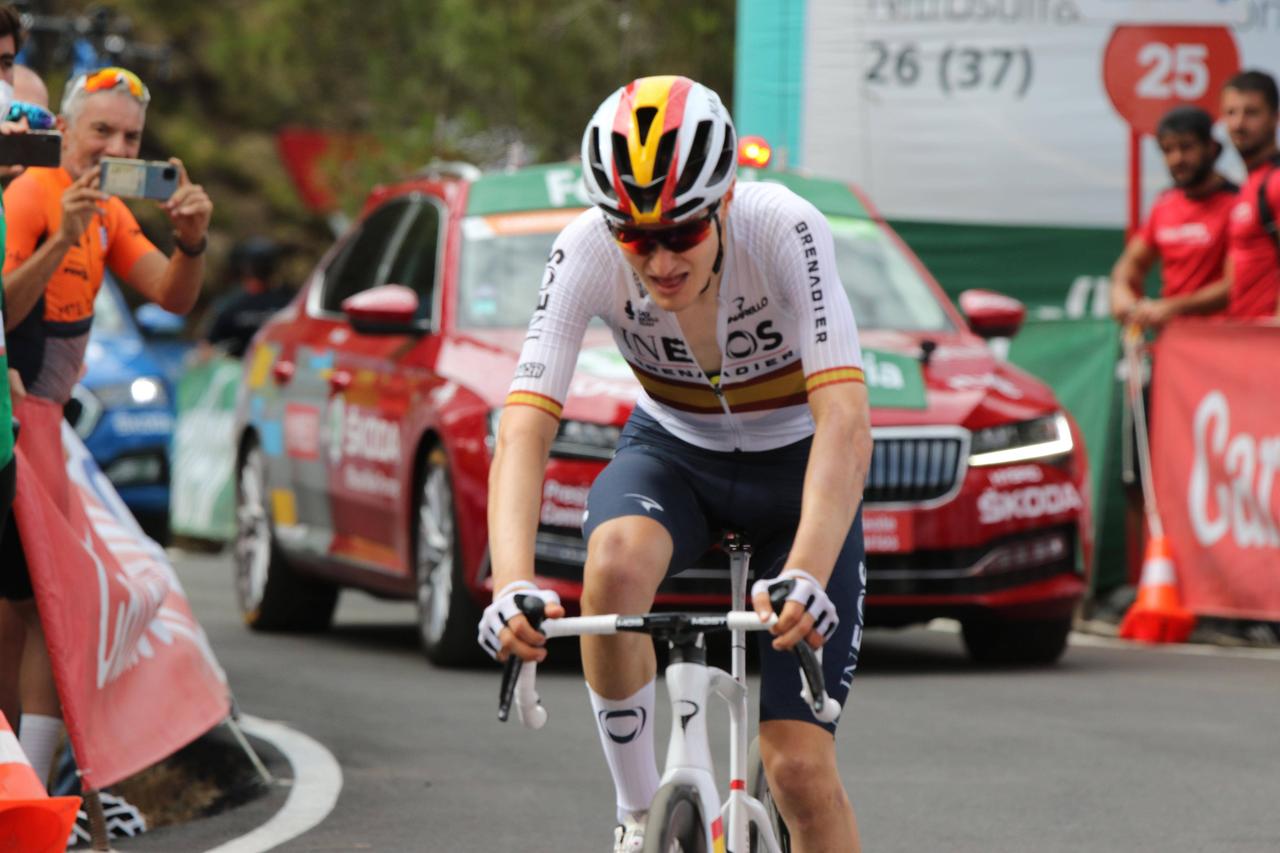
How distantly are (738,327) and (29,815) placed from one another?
5.49ft

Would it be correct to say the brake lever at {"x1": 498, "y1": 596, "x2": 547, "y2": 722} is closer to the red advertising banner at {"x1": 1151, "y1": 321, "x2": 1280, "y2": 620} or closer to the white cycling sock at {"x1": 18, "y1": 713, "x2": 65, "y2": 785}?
the white cycling sock at {"x1": 18, "y1": 713, "x2": 65, "y2": 785}

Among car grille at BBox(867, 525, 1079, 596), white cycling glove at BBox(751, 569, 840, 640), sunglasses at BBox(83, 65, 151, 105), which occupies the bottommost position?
car grille at BBox(867, 525, 1079, 596)

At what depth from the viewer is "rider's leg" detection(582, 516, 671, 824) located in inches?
201

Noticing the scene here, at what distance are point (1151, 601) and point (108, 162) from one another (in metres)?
6.34

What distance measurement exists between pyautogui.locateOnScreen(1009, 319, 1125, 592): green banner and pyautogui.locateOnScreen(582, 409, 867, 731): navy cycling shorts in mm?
7945

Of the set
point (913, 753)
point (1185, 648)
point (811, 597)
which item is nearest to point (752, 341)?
point (811, 597)

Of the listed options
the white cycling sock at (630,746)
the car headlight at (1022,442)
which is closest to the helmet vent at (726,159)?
the white cycling sock at (630,746)

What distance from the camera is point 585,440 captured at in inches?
394

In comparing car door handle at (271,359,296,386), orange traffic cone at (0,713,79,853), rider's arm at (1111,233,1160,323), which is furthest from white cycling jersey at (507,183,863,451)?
rider's arm at (1111,233,1160,323)

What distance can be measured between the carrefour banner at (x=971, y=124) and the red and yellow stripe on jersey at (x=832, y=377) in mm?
10808

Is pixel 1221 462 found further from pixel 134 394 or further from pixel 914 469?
pixel 134 394

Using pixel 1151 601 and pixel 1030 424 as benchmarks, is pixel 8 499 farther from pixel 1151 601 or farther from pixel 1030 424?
pixel 1151 601

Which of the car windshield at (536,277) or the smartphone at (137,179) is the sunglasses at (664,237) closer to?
the smartphone at (137,179)

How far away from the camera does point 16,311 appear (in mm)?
7016
